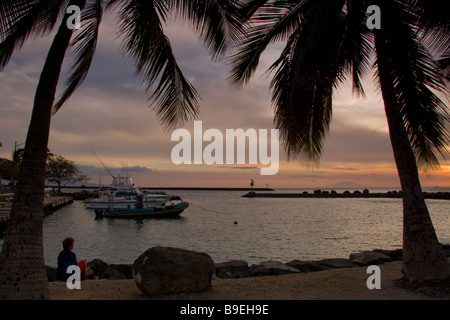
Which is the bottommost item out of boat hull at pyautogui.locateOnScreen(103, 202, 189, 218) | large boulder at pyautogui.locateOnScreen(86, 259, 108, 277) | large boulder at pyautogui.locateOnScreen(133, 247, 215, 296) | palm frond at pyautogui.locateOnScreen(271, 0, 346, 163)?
boat hull at pyautogui.locateOnScreen(103, 202, 189, 218)

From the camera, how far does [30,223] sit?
223 inches

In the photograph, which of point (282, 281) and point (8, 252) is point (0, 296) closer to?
point (8, 252)

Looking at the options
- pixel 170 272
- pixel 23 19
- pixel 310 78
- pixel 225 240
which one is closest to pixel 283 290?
pixel 170 272

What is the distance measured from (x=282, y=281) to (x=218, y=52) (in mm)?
5689

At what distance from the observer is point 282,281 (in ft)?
29.6

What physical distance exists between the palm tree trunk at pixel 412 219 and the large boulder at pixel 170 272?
4.32m

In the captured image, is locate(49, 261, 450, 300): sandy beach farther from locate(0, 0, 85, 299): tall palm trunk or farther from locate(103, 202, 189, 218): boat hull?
locate(103, 202, 189, 218): boat hull

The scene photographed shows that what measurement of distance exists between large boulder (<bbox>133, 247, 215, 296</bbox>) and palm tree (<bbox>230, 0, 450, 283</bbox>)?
373 centimetres

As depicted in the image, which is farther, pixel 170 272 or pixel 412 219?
pixel 412 219

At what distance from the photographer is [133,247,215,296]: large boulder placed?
286 inches

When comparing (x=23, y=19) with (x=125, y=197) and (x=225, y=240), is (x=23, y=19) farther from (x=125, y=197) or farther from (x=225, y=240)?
(x=125, y=197)

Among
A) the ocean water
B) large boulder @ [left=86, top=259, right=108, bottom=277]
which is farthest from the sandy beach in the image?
the ocean water

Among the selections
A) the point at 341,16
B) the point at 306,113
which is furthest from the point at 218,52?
the point at 341,16

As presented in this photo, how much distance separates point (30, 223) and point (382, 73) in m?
7.57
